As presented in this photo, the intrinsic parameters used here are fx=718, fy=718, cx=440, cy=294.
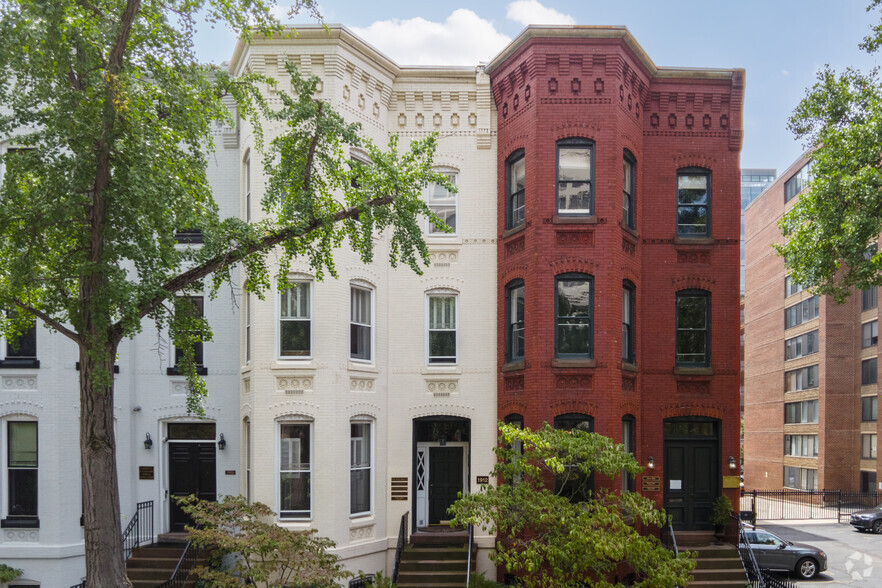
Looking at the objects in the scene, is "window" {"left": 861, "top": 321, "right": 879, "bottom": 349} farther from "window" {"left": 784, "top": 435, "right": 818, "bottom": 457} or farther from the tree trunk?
the tree trunk

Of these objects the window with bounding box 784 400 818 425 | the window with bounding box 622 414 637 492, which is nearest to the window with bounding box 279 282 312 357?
the window with bounding box 622 414 637 492

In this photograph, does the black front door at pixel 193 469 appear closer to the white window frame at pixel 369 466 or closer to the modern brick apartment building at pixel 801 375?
the white window frame at pixel 369 466

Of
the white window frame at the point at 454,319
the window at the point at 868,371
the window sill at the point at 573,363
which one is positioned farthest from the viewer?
the window at the point at 868,371

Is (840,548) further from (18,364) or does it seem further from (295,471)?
(18,364)

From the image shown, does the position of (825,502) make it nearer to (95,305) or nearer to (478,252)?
(478,252)

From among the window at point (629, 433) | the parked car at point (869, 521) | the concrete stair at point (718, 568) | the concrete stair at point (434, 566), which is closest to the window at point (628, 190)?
the window at point (629, 433)

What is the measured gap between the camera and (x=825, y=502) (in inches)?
1556

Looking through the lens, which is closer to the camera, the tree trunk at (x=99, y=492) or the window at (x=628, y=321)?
the tree trunk at (x=99, y=492)

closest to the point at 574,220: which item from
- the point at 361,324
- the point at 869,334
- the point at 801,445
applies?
the point at 361,324

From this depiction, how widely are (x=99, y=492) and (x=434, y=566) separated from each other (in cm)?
750

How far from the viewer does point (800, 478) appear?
45688mm

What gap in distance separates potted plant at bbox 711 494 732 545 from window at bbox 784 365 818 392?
32167mm

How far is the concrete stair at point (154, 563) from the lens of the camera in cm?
1471

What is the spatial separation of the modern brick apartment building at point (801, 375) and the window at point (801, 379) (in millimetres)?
65
